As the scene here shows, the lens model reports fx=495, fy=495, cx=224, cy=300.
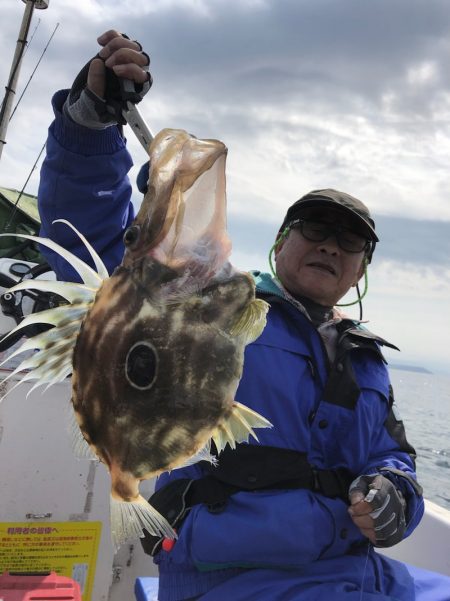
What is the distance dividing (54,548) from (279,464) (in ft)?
7.49

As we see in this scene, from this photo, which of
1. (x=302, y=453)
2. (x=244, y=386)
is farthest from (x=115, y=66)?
(x=302, y=453)

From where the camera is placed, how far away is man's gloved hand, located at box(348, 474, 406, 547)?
2588 millimetres

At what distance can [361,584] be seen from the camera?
9.11ft

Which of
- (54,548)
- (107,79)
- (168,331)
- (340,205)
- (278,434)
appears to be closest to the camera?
(168,331)

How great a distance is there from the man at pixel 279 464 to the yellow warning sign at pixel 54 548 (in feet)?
4.89

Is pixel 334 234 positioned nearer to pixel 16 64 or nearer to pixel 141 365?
pixel 141 365

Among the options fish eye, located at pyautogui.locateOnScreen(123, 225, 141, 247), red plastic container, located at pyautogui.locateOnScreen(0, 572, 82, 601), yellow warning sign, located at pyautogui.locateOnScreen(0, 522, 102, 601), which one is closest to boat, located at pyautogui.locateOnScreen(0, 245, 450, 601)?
yellow warning sign, located at pyautogui.locateOnScreen(0, 522, 102, 601)

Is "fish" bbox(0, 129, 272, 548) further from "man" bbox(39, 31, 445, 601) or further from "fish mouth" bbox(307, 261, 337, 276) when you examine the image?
"fish mouth" bbox(307, 261, 337, 276)

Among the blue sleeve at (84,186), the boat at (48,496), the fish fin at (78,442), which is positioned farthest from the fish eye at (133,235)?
the boat at (48,496)

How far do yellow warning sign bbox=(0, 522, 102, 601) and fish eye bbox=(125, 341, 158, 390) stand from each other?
3.14 metres

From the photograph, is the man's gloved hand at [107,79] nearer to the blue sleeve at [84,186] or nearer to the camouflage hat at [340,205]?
the blue sleeve at [84,186]

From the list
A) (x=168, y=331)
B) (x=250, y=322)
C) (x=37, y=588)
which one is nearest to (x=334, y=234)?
(x=250, y=322)

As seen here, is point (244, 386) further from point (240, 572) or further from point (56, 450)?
point (56, 450)

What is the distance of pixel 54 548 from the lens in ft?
13.0
